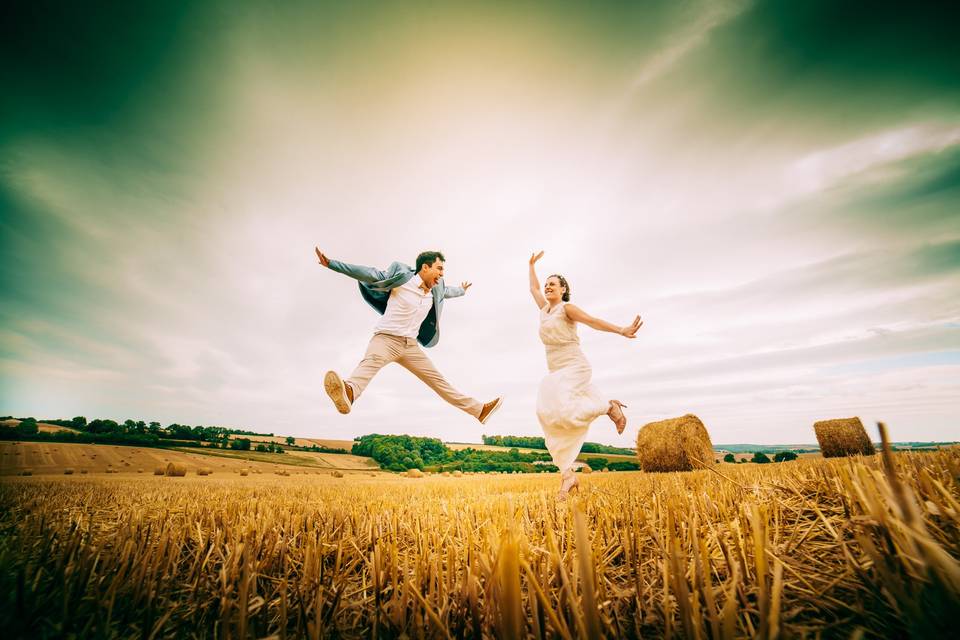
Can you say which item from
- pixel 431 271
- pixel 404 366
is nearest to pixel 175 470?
pixel 404 366

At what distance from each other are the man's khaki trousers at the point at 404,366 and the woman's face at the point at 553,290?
2.04m

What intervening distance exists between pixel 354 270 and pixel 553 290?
293 cm

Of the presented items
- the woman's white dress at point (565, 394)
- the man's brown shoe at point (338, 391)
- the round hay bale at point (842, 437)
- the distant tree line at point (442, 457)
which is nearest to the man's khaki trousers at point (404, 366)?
the man's brown shoe at point (338, 391)

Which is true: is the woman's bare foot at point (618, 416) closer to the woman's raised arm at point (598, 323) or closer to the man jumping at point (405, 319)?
the woman's raised arm at point (598, 323)

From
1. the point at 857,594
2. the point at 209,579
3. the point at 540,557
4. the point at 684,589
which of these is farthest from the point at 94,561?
the point at 857,594

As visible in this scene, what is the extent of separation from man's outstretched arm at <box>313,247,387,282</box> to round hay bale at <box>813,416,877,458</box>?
55.2 ft

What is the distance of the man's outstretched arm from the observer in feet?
15.9

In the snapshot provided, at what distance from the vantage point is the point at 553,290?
5176 millimetres

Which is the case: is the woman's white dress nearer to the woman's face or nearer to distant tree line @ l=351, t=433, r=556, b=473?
the woman's face

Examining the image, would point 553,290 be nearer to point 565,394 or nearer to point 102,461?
point 565,394

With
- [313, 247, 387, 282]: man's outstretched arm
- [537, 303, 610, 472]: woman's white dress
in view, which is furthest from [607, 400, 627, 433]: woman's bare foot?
[313, 247, 387, 282]: man's outstretched arm

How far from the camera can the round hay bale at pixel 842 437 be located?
41.2 ft

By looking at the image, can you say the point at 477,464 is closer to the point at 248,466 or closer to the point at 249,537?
the point at 248,466

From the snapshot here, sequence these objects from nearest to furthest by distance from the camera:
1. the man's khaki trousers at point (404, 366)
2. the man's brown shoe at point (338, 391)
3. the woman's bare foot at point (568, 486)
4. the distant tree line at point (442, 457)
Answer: the woman's bare foot at point (568, 486)
the man's brown shoe at point (338, 391)
the man's khaki trousers at point (404, 366)
the distant tree line at point (442, 457)
